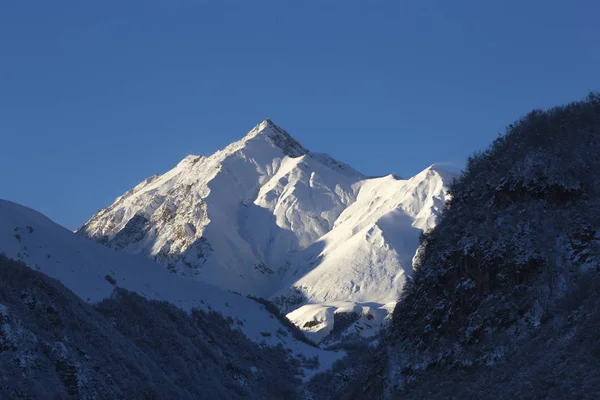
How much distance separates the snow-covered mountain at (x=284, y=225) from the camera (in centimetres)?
10888

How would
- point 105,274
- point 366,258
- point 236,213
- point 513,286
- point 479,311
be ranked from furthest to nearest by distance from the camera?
point 236,213, point 366,258, point 105,274, point 479,311, point 513,286

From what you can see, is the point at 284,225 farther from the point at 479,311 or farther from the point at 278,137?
the point at 479,311

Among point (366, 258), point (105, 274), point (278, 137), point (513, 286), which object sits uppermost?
point (278, 137)

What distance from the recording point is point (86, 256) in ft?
129

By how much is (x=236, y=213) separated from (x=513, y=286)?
12153cm

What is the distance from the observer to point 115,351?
2875 centimetres

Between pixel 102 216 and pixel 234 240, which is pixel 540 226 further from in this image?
pixel 102 216

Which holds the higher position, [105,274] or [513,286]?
[105,274]

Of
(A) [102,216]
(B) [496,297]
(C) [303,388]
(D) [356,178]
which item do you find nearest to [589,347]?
(B) [496,297]

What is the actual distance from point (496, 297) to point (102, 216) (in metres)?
161

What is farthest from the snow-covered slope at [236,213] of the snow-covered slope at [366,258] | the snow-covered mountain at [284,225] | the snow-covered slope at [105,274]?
the snow-covered slope at [105,274]

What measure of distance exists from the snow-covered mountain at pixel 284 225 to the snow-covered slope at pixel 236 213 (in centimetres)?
22

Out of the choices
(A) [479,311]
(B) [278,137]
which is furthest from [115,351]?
(B) [278,137]

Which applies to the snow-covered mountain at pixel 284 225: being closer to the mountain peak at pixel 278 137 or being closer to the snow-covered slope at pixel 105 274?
the mountain peak at pixel 278 137
